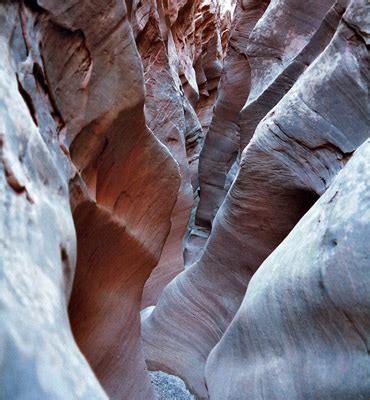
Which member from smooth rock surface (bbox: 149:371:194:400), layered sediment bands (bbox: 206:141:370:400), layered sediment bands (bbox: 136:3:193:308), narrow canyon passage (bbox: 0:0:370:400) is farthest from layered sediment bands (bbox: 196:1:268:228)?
layered sediment bands (bbox: 206:141:370:400)

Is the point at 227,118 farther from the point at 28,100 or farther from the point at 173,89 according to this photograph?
the point at 28,100

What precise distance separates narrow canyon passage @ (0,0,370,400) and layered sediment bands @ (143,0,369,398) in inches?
Answer: 0.5

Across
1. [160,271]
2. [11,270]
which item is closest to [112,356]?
[11,270]

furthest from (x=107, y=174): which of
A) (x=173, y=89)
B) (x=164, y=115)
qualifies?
(x=173, y=89)

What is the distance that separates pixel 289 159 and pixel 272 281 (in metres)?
1.18

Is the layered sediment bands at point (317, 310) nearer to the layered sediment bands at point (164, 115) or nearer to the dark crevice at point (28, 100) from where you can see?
the dark crevice at point (28, 100)

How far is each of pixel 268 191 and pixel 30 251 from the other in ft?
8.69

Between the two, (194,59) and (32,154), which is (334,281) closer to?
(32,154)

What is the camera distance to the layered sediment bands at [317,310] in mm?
1989

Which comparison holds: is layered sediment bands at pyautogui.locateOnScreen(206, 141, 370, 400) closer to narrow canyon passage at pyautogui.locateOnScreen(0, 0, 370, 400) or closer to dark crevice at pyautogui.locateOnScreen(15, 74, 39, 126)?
narrow canyon passage at pyautogui.locateOnScreen(0, 0, 370, 400)

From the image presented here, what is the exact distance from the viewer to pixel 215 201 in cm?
747

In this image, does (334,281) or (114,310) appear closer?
(334,281)

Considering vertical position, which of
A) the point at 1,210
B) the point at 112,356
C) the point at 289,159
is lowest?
the point at 112,356

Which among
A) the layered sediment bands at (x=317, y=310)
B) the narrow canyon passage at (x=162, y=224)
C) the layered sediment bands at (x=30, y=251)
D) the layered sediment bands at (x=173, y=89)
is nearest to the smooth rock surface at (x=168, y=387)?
the narrow canyon passage at (x=162, y=224)
